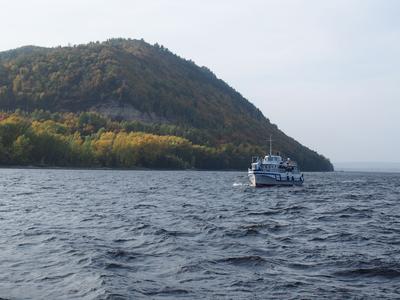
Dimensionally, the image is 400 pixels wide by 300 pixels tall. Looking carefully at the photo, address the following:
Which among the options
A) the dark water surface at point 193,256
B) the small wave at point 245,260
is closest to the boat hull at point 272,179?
the dark water surface at point 193,256

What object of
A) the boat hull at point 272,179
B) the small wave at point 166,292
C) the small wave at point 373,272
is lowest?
the small wave at point 166,292

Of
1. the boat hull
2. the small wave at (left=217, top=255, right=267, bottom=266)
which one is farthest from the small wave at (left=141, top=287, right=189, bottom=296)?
the boat hull

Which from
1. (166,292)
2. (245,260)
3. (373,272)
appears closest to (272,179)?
(245,260)

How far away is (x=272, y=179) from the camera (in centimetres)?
12562

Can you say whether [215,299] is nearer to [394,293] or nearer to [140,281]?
[140,281]

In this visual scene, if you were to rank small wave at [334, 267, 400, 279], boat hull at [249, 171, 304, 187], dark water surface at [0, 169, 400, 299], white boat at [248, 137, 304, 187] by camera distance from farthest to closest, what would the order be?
white boat at [248, 137, 304, 187] → boat hull at [249, 171, 304, 187] → small wave at [334, 267, 400, 279] → dark water surface at [0, 169, 400, 299]

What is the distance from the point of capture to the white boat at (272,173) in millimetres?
123875

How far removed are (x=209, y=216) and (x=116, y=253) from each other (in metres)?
22.8

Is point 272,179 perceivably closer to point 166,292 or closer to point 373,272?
point 373,272

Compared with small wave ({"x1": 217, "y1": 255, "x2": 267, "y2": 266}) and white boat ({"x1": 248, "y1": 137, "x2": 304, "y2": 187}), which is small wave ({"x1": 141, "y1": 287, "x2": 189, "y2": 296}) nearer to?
small wave ({"x1": 217, "y1": 255, "x2": 267, "y2": 266})

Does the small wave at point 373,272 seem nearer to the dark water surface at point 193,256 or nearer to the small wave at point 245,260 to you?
the dark water surface at point 193,256

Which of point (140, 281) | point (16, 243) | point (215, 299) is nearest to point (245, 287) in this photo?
point (215, 299)

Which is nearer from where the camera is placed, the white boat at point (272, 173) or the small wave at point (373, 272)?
the small wave at point (373, 272)

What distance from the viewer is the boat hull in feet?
405
